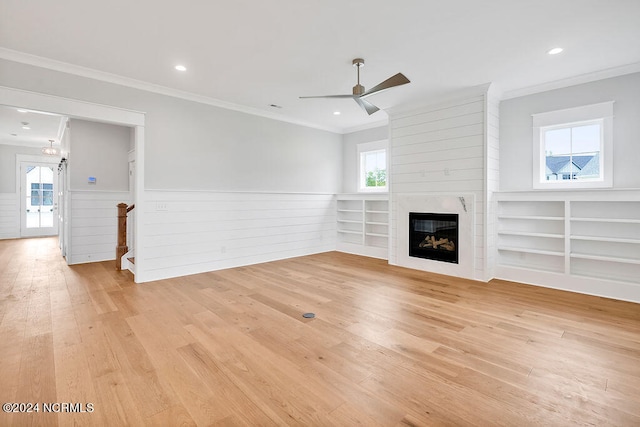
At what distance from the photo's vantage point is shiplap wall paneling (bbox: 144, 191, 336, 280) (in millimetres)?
4547

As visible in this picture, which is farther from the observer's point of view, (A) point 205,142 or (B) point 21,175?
(B) point 21,175

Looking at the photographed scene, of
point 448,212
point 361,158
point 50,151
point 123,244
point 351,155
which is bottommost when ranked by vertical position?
point 123,244

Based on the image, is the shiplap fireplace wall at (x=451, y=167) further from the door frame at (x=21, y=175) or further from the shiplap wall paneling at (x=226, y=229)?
the door frame at (x=21, y=175)

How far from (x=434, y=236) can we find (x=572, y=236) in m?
1.79

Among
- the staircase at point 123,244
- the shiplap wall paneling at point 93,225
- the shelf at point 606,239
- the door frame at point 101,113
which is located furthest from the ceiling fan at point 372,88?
the shiplap wall paneling at point 93,225

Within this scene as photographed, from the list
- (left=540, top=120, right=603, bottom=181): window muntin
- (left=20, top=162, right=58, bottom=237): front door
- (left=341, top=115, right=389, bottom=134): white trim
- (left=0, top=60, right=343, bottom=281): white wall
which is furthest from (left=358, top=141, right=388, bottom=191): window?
(left=20, top=162, right=58, bottom=237): front door

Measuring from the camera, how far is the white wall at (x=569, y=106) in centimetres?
371

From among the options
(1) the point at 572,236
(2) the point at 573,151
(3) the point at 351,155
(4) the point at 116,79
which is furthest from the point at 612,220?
(4) the point at 116,79

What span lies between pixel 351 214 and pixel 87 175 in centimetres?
557

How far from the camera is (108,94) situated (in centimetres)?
407

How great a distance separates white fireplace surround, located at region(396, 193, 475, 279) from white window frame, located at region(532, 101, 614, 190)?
1.02 m

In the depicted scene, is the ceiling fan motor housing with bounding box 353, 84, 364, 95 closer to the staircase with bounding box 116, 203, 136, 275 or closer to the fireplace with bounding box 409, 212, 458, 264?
the fireplace with bounding box 409, 212, 458, 264

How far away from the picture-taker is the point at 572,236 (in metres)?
3.89

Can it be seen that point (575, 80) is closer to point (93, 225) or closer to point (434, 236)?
point (434, 236)
